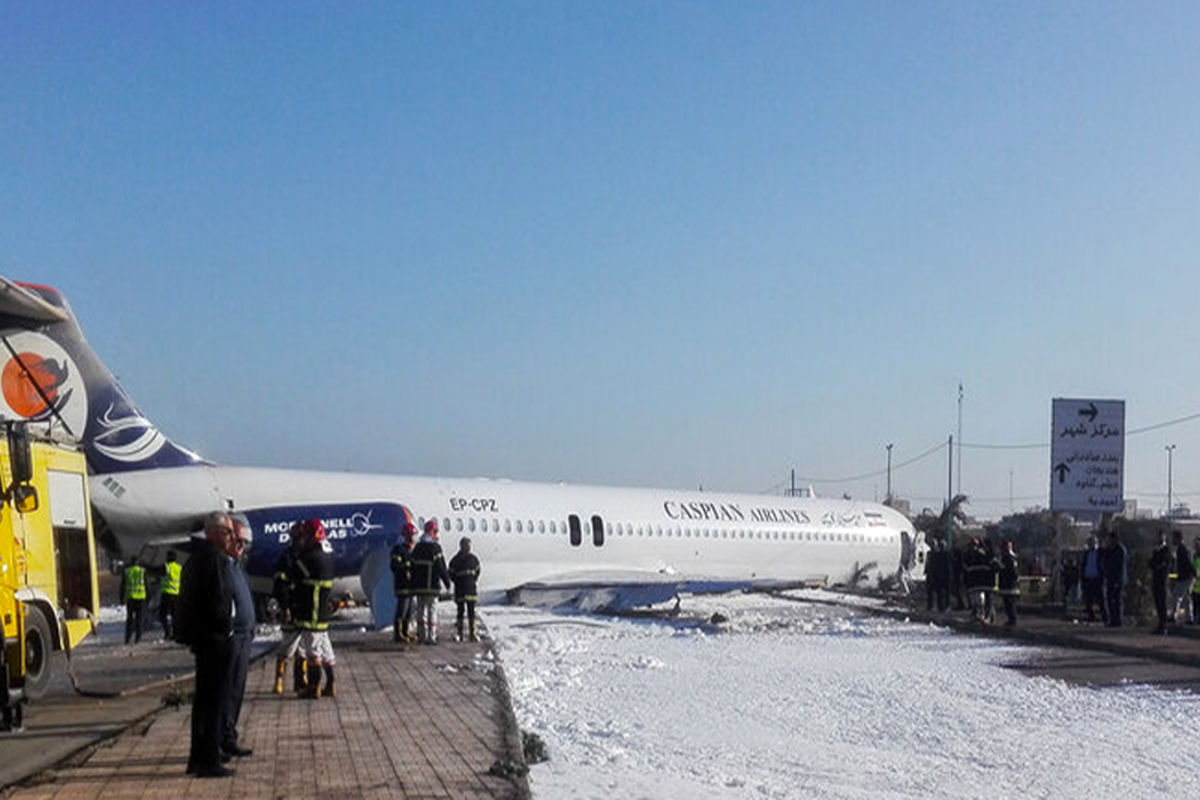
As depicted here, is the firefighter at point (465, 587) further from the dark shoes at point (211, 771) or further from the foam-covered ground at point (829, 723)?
the dark shoes at point (211, 771)

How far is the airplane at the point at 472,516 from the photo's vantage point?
21.6 m

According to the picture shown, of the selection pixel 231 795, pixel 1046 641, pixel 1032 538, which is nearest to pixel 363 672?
pixel 231 795

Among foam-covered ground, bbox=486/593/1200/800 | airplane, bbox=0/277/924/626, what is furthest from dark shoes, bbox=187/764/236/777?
airplane, bbox=0/277/924/626

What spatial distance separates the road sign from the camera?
2653 cm

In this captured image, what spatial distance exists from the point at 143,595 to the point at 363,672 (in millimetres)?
7390

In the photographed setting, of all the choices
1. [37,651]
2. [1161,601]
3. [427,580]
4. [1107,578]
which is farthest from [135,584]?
[1161,601]

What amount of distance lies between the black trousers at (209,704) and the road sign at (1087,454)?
21037mm

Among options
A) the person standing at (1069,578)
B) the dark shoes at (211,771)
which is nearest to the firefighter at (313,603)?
the dark shoes at (211,771)

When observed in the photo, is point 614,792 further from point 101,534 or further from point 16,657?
point 101,534

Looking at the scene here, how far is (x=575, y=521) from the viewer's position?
2981 cm

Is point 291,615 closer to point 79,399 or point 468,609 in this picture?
point 468,609

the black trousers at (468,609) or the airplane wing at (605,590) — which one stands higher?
the black trousers at (468,609)

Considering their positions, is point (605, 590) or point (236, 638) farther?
point (605, 590)

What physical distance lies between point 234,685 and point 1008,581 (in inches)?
661
